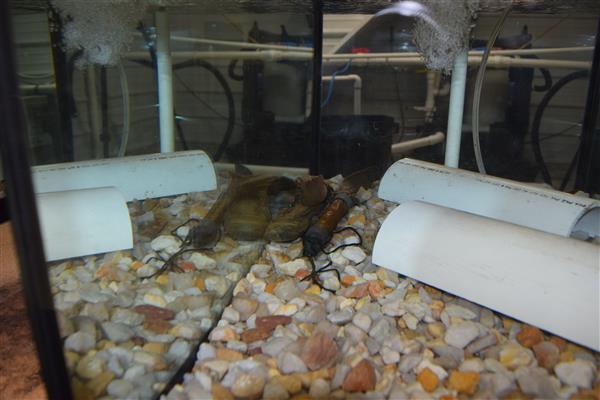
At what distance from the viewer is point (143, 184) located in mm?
1187

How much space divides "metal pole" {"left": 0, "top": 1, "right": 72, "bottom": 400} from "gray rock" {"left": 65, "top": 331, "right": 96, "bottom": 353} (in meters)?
0.03

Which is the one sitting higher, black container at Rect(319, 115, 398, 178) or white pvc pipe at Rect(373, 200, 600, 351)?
black container at Rect(319, 115, 398, 178)

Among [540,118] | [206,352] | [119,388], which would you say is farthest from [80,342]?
[540,118]

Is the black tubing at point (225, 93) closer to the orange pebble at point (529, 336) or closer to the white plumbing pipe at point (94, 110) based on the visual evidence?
the white plumbing pipe at point (94, 110)

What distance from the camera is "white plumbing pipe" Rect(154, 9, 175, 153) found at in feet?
4.27

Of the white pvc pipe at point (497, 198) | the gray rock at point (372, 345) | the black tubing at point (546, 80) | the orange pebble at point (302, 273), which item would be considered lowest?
the gray rock at point (372, 345)

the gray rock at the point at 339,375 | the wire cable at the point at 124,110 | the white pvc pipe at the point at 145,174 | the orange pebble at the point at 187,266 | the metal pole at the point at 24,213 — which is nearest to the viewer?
the metal pole at the point at 24,213

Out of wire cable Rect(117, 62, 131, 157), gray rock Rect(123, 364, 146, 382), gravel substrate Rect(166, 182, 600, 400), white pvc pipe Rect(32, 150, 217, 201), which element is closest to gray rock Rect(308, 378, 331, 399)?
gravel substrate Rect(166, 182, 600, 400)

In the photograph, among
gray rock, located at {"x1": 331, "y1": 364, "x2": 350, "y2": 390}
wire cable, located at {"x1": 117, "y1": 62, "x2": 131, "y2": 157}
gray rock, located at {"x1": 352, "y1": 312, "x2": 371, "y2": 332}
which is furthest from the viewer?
wire cable, located at {"x1": 117, "y1": 62, "x2": 131, "y2": 157}

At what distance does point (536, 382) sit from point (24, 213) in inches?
22.9

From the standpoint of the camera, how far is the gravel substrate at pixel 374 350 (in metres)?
0.58

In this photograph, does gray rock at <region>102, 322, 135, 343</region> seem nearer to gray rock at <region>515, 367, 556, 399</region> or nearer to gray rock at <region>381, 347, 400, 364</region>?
gray rock at <region>381, 347, 400, 364</region>

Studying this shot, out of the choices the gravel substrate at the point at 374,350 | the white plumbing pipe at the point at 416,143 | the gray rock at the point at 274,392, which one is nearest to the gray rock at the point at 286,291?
the gravel substrate at the point at 374,350

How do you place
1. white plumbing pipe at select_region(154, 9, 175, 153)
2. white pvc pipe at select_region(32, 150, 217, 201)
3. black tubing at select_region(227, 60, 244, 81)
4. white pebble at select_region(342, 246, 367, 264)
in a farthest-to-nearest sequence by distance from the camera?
black tubing at select_region(227, 60, 244, 81), white plumbing pipe at select_region(154, 9, 175, 153), white pvc pipe at select_region(32, 150, 217, 201), white pebble at select_region(342, 246, 367, 264)
